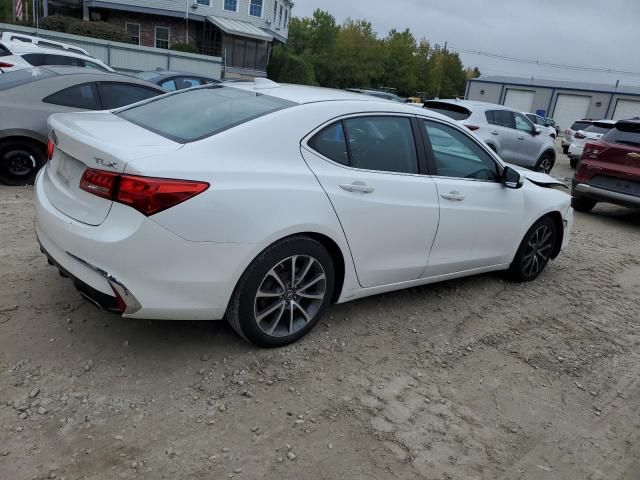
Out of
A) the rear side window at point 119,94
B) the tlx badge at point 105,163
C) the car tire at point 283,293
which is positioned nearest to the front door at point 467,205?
the car tire at point 283,293

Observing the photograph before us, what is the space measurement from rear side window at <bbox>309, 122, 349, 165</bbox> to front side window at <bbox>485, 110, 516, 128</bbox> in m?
9.12

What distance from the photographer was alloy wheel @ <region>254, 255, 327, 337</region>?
3.33m

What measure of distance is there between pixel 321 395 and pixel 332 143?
156 centimetres

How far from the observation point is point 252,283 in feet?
10.4

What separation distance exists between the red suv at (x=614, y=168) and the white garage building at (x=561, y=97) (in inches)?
1624

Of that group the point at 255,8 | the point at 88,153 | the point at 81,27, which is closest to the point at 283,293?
the point at 88,153

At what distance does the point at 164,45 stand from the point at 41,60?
25639 mm

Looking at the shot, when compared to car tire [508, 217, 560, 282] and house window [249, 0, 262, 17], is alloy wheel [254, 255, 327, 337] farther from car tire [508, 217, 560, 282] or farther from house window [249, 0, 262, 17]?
house window [249, 0, 262, 17]

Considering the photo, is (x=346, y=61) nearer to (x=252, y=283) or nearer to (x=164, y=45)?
(x=164, y=45)

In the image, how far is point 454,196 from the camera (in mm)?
4160

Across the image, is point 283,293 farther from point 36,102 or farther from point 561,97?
point 561,97

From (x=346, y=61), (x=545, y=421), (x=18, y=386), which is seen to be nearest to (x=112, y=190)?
(x=18, y=386)

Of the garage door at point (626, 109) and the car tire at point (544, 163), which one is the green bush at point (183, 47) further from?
the garage door at point (626, 109)

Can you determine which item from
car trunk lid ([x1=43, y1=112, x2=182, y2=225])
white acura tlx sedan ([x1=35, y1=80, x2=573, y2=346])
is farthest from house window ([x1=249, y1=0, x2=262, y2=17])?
car trunk lid ([x1=43, y1=112, x2=182, y2=225])
